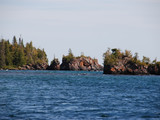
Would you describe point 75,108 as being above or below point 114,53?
below

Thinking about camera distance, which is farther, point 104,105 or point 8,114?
point 104,105

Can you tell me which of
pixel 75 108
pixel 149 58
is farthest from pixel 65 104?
pixel 149 58

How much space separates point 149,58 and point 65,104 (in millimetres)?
144849

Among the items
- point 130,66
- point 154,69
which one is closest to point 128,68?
point 130,66

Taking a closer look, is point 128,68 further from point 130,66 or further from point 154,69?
point 154,69

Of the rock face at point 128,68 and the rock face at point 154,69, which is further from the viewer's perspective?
the rock face at point 154,69

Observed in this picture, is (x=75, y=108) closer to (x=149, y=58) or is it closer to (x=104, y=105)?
(x=104, y=105)

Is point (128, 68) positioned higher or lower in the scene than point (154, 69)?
higher

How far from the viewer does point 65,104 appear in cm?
3859

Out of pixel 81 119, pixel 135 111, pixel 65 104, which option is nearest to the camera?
pixel 81 119

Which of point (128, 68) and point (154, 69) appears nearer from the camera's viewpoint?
point (128, 68)

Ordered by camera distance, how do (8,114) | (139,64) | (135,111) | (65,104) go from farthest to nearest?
(139,64) < (65,104) < (135,111) < (8,114)

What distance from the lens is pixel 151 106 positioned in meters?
38.9

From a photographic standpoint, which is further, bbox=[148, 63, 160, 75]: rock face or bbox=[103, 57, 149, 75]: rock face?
bbox=[148, 63, 160, 75]: rock face
